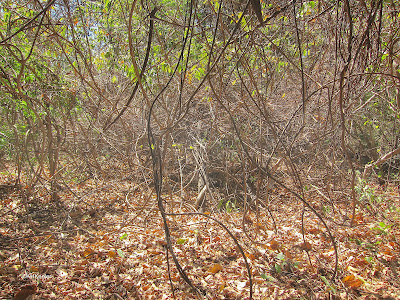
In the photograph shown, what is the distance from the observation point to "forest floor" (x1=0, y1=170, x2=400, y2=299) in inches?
85.5

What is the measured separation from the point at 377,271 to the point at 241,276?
1126mm

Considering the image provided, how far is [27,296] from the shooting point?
6.76 feet

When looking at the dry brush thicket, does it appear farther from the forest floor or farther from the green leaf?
the green leaf

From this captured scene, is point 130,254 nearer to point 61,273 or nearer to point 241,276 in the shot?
point 61,273

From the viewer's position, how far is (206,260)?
8.63 feet

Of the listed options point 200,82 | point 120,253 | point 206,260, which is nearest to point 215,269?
point 206,260

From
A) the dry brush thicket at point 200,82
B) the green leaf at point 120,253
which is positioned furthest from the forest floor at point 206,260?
the dry brush thicket at point 200,82

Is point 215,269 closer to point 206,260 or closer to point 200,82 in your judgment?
point 206,260

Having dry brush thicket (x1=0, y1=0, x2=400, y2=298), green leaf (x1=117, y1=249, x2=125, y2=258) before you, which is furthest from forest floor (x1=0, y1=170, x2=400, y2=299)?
dry brush thicket (x1=0, y1=0, x2=400, y2=298)

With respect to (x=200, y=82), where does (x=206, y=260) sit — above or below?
below

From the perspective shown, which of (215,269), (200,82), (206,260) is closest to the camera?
(215,269)

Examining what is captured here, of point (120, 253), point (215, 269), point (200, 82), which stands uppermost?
point (200, 82)

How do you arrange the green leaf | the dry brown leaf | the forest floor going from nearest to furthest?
the forest floor < the dry brown leaf < the green leaf

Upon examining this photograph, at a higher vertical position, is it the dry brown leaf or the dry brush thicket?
the dry brush thicket
